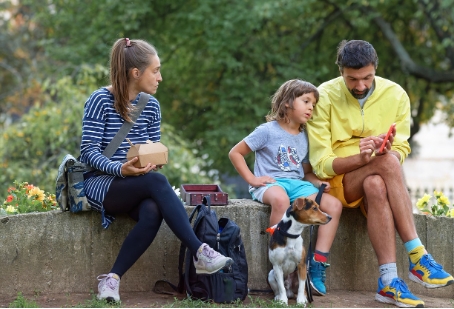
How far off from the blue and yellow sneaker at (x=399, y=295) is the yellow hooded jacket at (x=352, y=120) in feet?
2.58

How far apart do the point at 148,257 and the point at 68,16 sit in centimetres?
957

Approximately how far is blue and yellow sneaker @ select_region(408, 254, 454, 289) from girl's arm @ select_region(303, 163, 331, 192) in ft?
2.38

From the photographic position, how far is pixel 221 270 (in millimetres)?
4586

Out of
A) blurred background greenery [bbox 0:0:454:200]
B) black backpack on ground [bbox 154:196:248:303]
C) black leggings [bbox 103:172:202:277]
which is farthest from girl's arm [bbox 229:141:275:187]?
blurred background greenery [bbox 0:0:454:200]

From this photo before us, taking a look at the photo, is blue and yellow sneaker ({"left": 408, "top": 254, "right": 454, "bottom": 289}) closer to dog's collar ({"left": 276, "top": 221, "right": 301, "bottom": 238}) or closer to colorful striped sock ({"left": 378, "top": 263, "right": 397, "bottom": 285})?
colorful striped sock ({"left": 378, "top": 263, "right": 397, "bottom": 285})

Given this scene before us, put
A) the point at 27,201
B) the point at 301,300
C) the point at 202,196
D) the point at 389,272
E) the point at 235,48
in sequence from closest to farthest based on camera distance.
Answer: the point at 301,300, the point at 389,272, the point at 202,196, the point at 27,201, the point at 235,48

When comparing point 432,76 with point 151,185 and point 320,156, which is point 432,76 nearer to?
point 320,156

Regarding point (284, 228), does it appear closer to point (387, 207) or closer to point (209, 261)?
point (209, 261)

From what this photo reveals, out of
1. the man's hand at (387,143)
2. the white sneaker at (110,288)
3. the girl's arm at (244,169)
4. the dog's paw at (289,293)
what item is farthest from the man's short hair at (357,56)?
the white sneaker at (110,288)

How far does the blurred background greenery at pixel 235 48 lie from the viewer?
1254 centimetres

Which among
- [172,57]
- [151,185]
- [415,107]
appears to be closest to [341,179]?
[151,185]

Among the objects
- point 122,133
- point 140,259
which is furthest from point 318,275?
point 122,133

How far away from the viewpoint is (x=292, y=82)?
5086mm

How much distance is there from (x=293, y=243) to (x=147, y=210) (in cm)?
88
